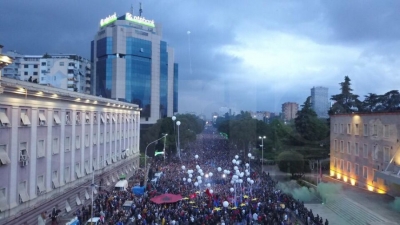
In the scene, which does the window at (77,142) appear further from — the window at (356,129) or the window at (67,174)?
the window at (356,129)

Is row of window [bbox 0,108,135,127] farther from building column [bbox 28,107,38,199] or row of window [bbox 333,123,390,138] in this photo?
row of window [bbox 333,123,390,138]

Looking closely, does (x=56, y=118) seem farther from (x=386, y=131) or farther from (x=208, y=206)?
(x=386, y=131)

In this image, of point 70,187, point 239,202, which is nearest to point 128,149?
point 70,187

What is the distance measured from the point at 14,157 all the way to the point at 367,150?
73.5 ft

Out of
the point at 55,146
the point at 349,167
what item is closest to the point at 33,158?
the point at 55,146

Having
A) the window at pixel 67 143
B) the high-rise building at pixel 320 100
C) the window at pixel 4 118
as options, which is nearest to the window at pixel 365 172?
the high-rise building at pixel 320 100

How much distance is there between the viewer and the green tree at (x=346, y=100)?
41.2m

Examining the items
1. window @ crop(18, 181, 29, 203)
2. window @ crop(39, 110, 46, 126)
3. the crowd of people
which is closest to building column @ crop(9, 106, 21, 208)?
window @ crop(18, 181, 29, 203)

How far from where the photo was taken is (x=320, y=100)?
42438 mm

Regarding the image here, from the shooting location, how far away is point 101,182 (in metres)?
25.4

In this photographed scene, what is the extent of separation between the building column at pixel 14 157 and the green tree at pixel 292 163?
23.3m

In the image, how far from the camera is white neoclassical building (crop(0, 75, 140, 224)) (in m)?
13.6

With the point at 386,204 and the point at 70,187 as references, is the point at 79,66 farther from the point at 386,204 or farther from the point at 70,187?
the point at 386,204

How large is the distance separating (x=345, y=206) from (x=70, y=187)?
1523cm
